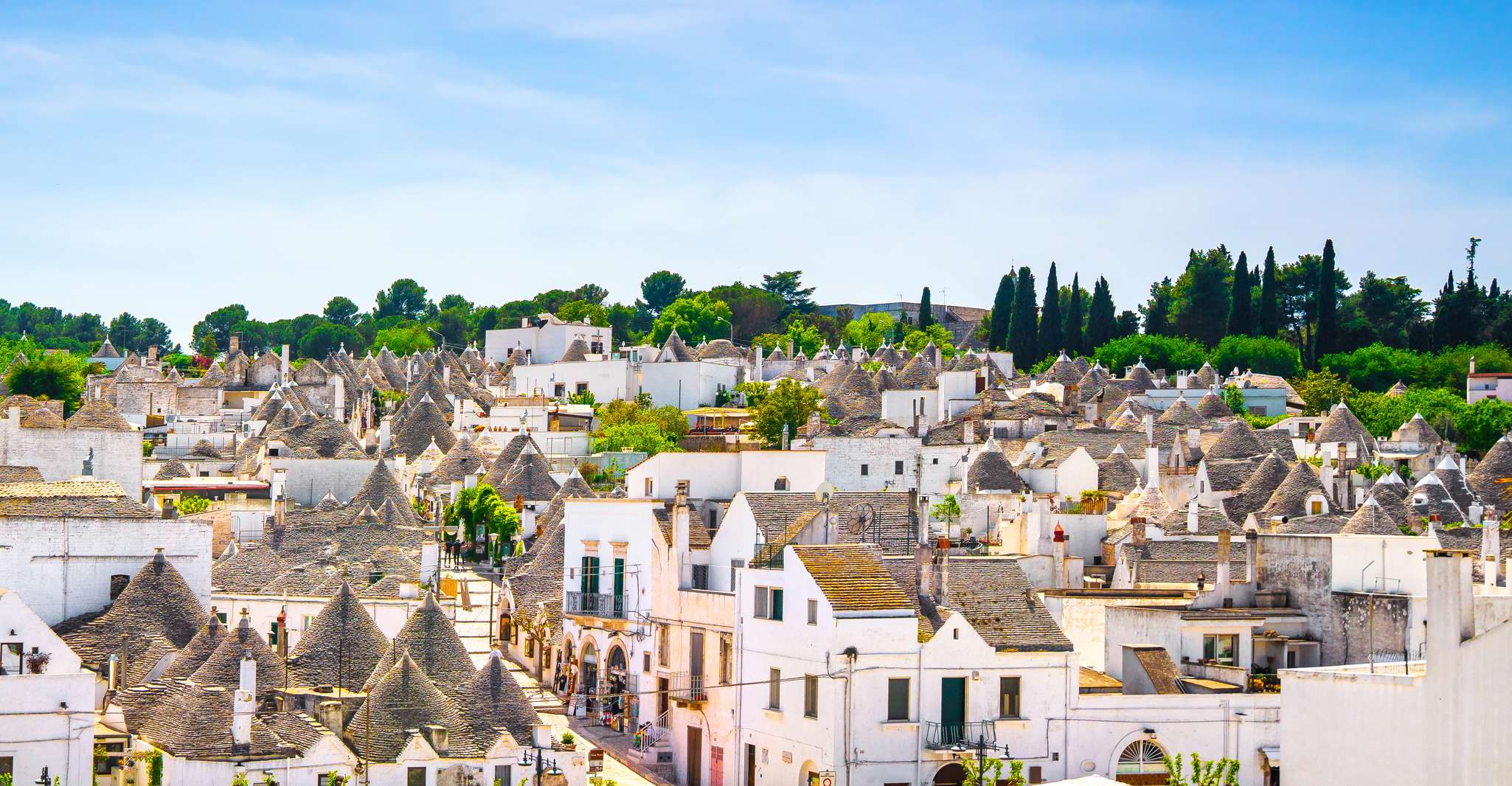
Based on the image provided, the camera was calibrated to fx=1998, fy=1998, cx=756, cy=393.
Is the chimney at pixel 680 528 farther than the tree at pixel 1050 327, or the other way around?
the tree at pixel 1050 327

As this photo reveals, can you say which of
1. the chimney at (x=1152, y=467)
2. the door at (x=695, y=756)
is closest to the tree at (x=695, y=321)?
the chimney at (x=1152, y=467)

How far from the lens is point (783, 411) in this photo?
82.6 m

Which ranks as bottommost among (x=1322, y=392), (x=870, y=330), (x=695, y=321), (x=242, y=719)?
(x=242, y=719)

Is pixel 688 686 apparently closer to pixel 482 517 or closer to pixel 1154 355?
pixel 482 517

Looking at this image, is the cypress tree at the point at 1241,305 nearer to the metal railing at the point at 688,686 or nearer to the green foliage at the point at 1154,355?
the green foliage at the point at 1154,355

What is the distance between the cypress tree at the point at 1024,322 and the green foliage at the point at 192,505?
205 ft

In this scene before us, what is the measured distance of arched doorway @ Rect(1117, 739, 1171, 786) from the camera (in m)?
40.2

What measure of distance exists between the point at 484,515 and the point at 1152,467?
919 inches

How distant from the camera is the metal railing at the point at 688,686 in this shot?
147 feet

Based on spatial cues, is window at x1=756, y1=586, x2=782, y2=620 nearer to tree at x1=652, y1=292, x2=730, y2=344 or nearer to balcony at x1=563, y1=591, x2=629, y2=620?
balcony at x1=563, y1=591, x2=629, y2=620

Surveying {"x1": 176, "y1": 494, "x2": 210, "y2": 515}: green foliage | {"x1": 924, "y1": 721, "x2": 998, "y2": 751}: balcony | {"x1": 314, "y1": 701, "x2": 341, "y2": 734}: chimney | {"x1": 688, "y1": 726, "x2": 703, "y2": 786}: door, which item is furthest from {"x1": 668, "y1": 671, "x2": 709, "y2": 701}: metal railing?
{"x1": 176, "y1": 494, "x2": 210, "y2": 515}: green foliage

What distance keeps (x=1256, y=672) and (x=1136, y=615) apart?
10.1 feet

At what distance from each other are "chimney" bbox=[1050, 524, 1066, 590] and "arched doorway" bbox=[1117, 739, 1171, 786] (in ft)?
30.0

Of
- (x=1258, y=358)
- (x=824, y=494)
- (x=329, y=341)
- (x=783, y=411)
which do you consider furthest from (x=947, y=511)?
(x=329, y=341)
